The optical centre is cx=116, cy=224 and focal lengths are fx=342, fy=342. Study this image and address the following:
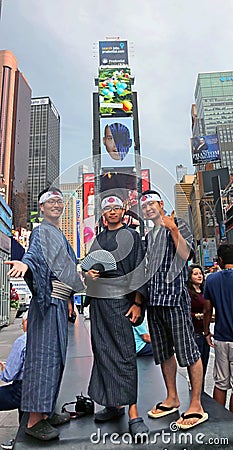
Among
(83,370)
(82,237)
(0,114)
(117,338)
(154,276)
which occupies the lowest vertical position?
(83,370)

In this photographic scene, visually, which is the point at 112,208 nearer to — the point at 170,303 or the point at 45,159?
Result: the point at 170,303

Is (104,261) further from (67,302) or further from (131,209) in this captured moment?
(131,209)

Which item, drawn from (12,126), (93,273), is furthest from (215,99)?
(93,273)

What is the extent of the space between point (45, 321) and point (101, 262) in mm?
460

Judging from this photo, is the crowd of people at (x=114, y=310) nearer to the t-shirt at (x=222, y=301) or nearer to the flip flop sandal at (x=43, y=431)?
the flip flop sandal at (x=43, y=431)

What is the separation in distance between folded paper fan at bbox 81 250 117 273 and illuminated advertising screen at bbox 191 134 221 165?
3645 centimetres

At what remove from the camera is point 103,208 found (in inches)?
86.9

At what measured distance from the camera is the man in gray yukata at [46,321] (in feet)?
6.03

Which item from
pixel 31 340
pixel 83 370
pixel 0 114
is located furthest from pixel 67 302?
pixel 0 114

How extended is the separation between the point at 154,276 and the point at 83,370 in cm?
220

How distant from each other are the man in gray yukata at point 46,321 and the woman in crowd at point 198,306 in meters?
1.30

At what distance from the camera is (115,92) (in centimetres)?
2797

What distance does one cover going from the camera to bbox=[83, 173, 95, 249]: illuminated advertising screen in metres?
2.33

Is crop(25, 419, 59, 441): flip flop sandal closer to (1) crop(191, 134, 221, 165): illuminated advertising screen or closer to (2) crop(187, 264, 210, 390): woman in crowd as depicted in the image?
(2) crop(187, 264, 210, 390): woman in crowd
